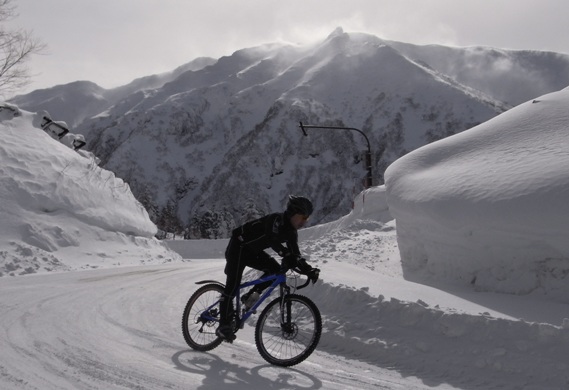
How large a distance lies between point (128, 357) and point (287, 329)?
1719mm

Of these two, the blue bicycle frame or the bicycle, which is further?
the blue bicycle frame

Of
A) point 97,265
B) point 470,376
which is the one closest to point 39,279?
point 97,265

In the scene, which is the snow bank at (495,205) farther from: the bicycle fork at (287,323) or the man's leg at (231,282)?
the man's leg at (231,282)

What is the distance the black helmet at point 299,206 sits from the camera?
605 centimetres

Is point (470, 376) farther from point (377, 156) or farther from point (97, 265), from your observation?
point (377, 156)

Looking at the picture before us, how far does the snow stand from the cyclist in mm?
582

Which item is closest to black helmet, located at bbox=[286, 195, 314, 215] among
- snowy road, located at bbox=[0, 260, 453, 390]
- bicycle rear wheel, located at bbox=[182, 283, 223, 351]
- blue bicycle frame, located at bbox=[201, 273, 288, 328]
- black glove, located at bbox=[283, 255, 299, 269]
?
black glove, located at bbox=[283, 255, 299, 269]

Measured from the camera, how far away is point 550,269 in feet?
30.1

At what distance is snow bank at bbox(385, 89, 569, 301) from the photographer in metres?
9.22

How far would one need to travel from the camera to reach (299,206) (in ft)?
19.8

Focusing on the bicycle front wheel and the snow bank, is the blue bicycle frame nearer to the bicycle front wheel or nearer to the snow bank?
the bicycle front wheel

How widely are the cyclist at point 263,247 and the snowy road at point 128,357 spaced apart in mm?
581

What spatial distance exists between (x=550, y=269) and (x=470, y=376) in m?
4.38

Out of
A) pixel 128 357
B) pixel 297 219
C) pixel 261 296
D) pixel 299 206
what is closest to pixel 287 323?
pixel 261 296
